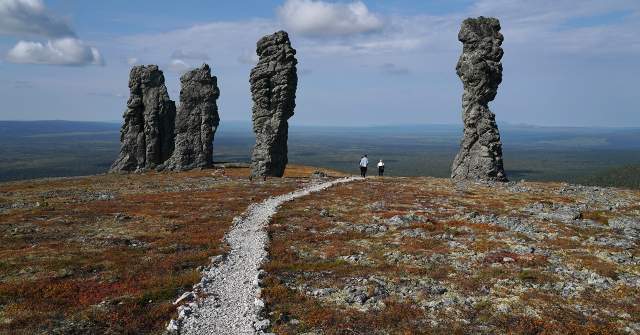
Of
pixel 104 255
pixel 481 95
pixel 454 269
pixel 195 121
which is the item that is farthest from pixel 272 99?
pixel 454 269

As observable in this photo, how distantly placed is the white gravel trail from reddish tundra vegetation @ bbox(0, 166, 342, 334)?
1.06 meters

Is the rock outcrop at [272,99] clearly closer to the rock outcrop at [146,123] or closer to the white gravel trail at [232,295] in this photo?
the rock outcrop at [146,123]

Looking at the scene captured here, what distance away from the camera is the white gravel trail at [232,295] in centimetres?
2006

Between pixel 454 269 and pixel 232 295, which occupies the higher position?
pixel 454 269

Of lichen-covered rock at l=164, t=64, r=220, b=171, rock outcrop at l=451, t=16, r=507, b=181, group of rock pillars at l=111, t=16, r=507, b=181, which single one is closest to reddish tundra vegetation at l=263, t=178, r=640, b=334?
rock outcrop at l=451, t=16, r=507, b=181

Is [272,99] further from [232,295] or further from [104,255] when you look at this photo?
[232,295]

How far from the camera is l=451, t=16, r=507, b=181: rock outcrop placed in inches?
2943

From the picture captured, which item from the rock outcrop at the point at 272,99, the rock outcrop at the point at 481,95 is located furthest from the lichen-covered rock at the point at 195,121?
the rock outcrop at the point at 481,95

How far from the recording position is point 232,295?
78.0 feet

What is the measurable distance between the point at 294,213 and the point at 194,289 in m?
22.2

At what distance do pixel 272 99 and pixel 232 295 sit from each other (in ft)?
204

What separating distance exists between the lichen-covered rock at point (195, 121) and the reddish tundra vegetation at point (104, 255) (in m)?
40.0

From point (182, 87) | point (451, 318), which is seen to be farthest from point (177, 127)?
point (451, 318)

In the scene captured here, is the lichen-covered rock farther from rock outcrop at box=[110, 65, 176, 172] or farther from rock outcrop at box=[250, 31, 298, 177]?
rock outcrop at box=[250, 31, 298, 177]
